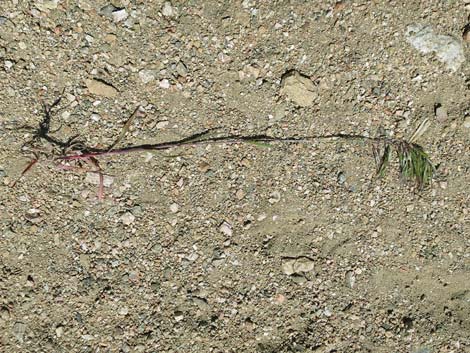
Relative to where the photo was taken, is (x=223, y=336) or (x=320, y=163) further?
(x=320, y=163)

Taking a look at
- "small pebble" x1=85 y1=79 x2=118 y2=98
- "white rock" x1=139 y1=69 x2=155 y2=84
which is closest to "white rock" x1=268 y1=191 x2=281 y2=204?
"white rock" x1=139 y1=69 x2=155 y2=84

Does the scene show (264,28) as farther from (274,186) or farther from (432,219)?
(432,219)

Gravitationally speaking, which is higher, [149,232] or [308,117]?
[308,117]

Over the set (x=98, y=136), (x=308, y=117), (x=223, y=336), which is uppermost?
(x=308, y=117)

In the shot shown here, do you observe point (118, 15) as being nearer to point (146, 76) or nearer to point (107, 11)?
point (107, 11)

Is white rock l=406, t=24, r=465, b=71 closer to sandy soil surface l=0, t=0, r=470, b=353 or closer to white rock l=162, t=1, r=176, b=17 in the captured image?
sandy soil surface l=0, t=0, r=470, b=353

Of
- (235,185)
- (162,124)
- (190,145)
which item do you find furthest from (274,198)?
(162,124)

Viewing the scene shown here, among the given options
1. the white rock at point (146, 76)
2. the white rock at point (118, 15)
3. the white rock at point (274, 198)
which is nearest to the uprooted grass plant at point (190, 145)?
the white rock at point (146, 76)

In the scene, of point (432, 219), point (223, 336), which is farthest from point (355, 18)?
point (223, 336)
